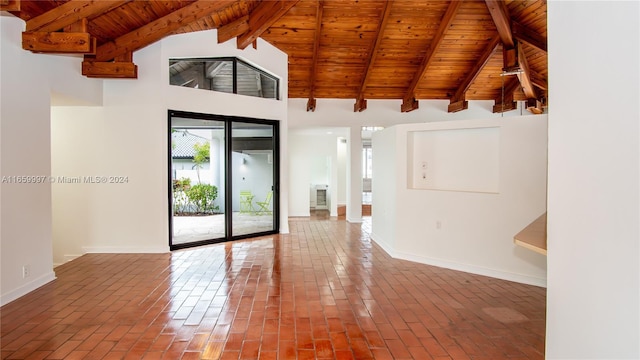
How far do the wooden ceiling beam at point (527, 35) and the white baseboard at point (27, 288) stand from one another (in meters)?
7.95

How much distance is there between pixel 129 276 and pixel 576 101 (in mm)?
4638

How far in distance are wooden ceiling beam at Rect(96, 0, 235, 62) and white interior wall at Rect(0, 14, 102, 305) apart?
0.76 m

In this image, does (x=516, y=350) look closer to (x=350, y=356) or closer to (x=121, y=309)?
(x=350, y=356)

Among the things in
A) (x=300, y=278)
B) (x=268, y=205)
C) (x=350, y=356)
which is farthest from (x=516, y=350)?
(x=268, y=205)

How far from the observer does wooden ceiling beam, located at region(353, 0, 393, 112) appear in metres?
5.93

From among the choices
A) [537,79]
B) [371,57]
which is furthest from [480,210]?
[537,79]

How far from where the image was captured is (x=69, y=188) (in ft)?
17.1

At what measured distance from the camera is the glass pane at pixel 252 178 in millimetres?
6262

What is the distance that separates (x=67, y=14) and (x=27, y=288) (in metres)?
2.99

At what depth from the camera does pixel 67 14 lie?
374 centimetres

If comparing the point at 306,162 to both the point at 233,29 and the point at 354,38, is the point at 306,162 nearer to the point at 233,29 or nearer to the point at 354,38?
the point at 354,38

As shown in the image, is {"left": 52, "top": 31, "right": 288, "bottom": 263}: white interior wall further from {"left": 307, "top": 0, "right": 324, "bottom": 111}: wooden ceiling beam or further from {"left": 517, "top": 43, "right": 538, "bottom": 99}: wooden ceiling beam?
{"left": 517, "top": 43, "right": 538, "bottom": 99}: wooden ceiling beam

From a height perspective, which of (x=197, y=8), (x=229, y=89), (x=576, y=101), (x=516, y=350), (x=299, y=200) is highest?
(x=197, y=8)

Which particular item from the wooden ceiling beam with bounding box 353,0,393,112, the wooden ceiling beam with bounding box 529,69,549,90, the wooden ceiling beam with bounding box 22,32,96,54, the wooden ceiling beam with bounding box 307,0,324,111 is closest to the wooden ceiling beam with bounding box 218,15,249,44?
the wooden ceiling beam with bounding box 307,0,324,111
